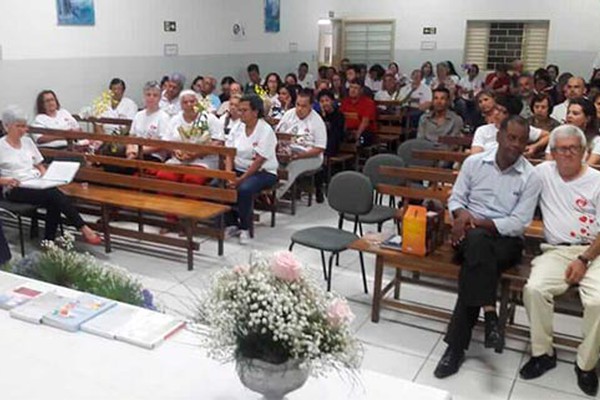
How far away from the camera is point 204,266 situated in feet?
15.3

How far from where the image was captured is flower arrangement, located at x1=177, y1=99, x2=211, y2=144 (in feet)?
18.2

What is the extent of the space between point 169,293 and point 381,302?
1.39m

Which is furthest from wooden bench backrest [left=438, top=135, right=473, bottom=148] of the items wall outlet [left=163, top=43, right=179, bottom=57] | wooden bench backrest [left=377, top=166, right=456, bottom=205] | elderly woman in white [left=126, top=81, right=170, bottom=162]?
wall outlet [left=163, top=43, right=179, bottom=57]

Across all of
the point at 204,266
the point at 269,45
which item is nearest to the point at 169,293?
the point at 204,266

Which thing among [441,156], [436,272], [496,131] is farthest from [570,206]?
[496,131]


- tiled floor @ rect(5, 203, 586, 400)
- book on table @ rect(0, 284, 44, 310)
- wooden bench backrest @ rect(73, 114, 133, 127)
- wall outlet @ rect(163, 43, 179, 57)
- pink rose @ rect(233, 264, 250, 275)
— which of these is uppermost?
wall outlet @ rect(163, 43, 179, 57)

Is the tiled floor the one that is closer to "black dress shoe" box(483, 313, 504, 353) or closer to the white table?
"black dress shoe" box(483, 313, 504, 353)

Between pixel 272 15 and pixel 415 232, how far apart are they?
8002 millimetres

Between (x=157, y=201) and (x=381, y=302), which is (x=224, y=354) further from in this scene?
(x=157, y=201)

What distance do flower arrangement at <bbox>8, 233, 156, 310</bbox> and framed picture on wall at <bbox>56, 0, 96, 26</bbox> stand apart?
16.0ft

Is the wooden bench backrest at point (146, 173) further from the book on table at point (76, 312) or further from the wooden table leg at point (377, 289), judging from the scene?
the book on table at point (76, 312)

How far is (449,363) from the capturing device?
3.19 metres

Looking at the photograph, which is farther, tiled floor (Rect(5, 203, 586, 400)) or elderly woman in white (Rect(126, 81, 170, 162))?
elderly woman in white (Rect(126, 81, 170, 162))

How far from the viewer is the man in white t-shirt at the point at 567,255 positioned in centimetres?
305
